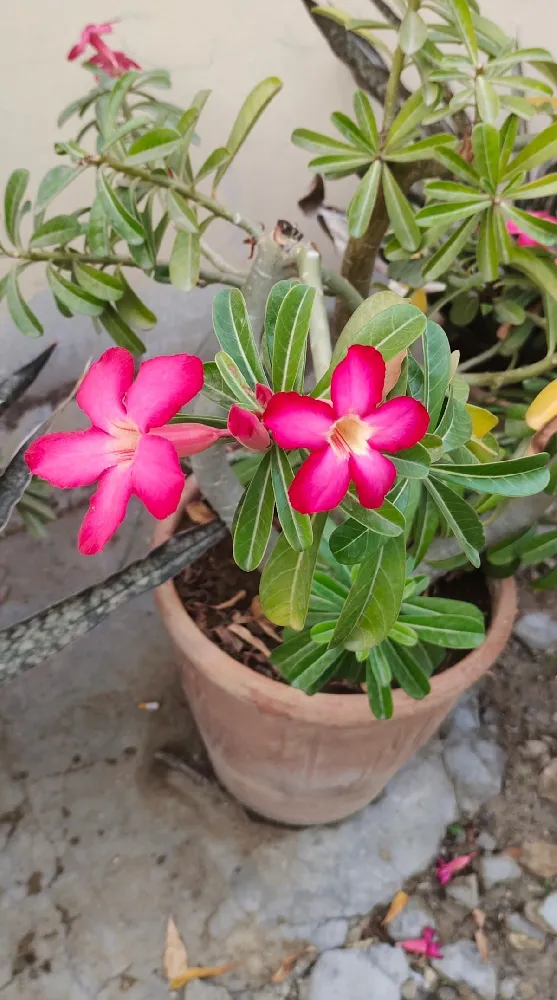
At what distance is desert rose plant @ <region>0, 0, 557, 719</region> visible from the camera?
1.27ft

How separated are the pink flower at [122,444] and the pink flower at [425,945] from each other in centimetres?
97

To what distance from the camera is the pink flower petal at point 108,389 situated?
402mm

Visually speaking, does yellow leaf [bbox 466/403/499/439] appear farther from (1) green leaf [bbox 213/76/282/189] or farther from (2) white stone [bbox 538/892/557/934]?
(2) white stone [bbox 538/892/557/934]

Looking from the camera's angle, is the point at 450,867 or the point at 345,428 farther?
the point at 450,867

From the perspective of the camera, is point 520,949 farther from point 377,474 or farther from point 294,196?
point 294,196

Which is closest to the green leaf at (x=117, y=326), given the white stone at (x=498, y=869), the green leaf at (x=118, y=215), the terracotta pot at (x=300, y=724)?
the green leaf at (x=118, y=215)

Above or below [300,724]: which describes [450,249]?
above

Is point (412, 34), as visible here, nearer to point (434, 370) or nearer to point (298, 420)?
point (434, 370)

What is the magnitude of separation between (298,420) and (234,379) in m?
0.08

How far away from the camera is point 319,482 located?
1.22 feet

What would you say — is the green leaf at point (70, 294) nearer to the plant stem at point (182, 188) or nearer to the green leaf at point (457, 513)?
the plant stem at point (182, 188)

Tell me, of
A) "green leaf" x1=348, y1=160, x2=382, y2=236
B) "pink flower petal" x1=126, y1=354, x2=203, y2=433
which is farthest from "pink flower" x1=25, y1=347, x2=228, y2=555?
"green leaf" x1=348, y1=160, x2=382, y2=236

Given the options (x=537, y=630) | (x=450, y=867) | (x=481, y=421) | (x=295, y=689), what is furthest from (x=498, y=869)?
(x=481, y=421)

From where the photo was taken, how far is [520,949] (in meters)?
1.07
